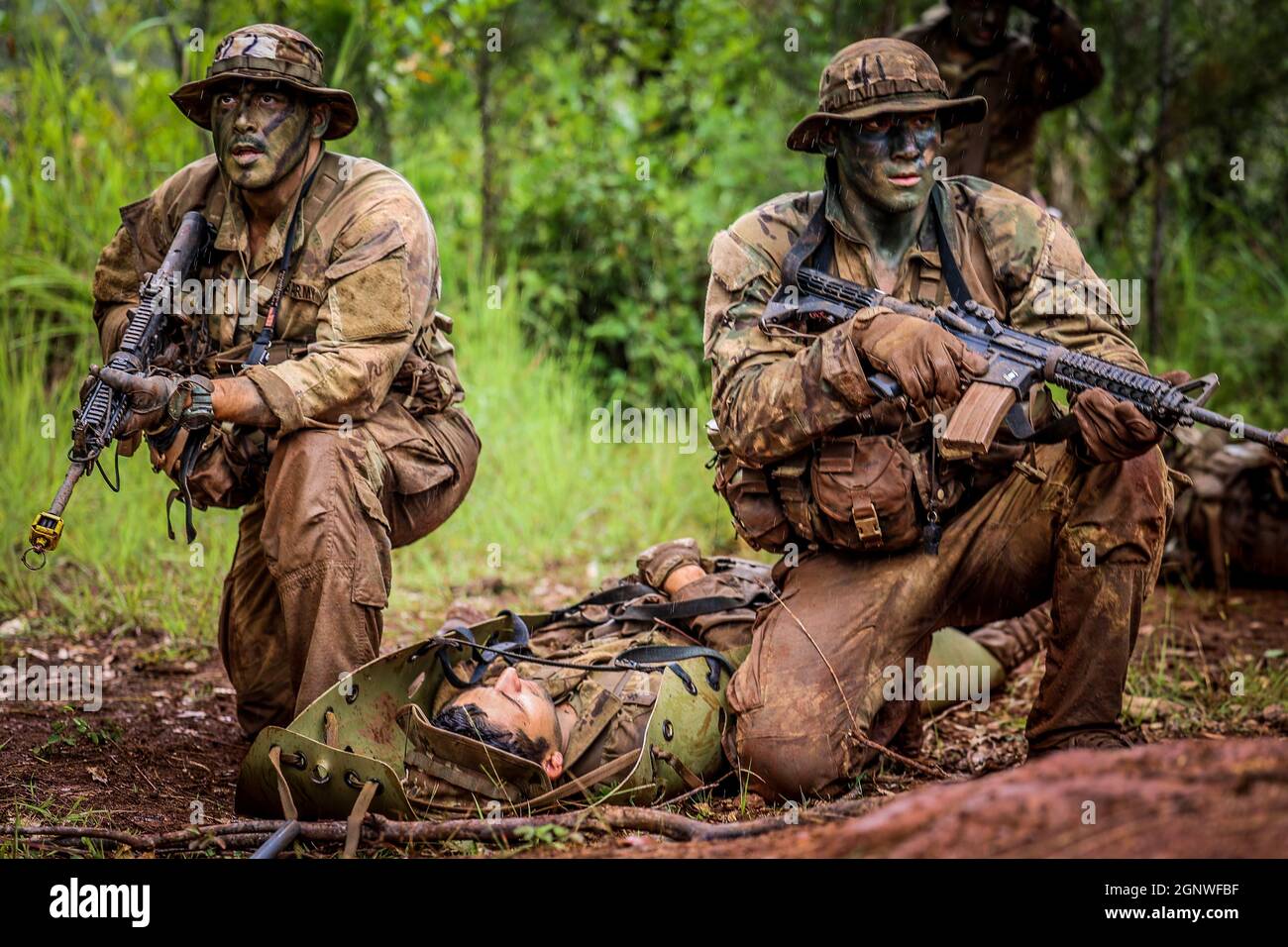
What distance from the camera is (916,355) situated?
349 centimetres

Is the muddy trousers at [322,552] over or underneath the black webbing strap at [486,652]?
over

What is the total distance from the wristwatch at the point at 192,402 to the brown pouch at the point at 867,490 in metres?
1.72

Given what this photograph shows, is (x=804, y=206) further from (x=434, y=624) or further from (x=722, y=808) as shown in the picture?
(x=434, y=624)

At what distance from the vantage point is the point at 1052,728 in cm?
376

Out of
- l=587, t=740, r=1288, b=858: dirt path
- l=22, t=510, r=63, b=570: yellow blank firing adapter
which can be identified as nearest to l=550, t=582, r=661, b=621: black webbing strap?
l=22, t=510, r=63, b=570: yellow blank firing adapter

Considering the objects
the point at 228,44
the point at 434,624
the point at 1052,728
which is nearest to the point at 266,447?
the point at 228,44

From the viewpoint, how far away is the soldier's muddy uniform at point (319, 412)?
3.78 metres

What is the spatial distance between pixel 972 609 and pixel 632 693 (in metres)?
1.09

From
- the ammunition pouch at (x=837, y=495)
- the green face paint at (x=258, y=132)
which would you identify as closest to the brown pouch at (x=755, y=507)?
the ammunition pouch at (x=837, y=495)

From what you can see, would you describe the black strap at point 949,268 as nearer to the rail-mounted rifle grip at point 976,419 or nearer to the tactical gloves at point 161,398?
the rail-mounted rifle grip at point 976,419

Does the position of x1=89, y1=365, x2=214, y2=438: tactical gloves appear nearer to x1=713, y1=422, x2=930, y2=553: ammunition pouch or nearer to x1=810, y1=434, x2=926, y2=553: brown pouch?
x1=713, y1=422, x2=930, y2=553: ammunition pouch

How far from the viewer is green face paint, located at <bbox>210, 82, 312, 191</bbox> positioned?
4.07m

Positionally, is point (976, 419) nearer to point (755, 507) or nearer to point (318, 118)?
point (755, 507)

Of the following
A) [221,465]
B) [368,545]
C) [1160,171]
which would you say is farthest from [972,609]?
[1160,171]
